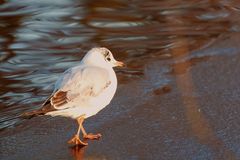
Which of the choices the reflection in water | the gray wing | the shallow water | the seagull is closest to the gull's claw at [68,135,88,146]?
the seagull

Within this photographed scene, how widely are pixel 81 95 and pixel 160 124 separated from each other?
27.7 inches

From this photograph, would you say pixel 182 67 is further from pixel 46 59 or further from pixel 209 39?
pixel 46 59

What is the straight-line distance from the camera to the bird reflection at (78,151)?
5207mm

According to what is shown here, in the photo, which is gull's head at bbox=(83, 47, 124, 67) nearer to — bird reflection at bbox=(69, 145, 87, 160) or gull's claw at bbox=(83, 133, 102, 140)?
gull's claw at bbox=(83, 133, 102, 140)

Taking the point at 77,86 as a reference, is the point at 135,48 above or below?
below

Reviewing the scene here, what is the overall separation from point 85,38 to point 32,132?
279 cm

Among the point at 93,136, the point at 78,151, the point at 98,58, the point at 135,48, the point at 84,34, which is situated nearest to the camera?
the point at 78,151

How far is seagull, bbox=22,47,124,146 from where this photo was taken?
521cm

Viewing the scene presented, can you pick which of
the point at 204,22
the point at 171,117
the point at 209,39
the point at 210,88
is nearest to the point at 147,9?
the point at 204,22

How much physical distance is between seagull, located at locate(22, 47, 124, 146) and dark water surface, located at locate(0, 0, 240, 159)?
11.1 inches

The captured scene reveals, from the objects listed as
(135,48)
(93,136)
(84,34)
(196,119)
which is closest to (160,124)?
(196,119)

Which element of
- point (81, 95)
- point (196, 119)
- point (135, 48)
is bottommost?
point (135, 48)

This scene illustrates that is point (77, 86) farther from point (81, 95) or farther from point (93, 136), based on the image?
point (93, 136)

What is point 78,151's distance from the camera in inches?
208
